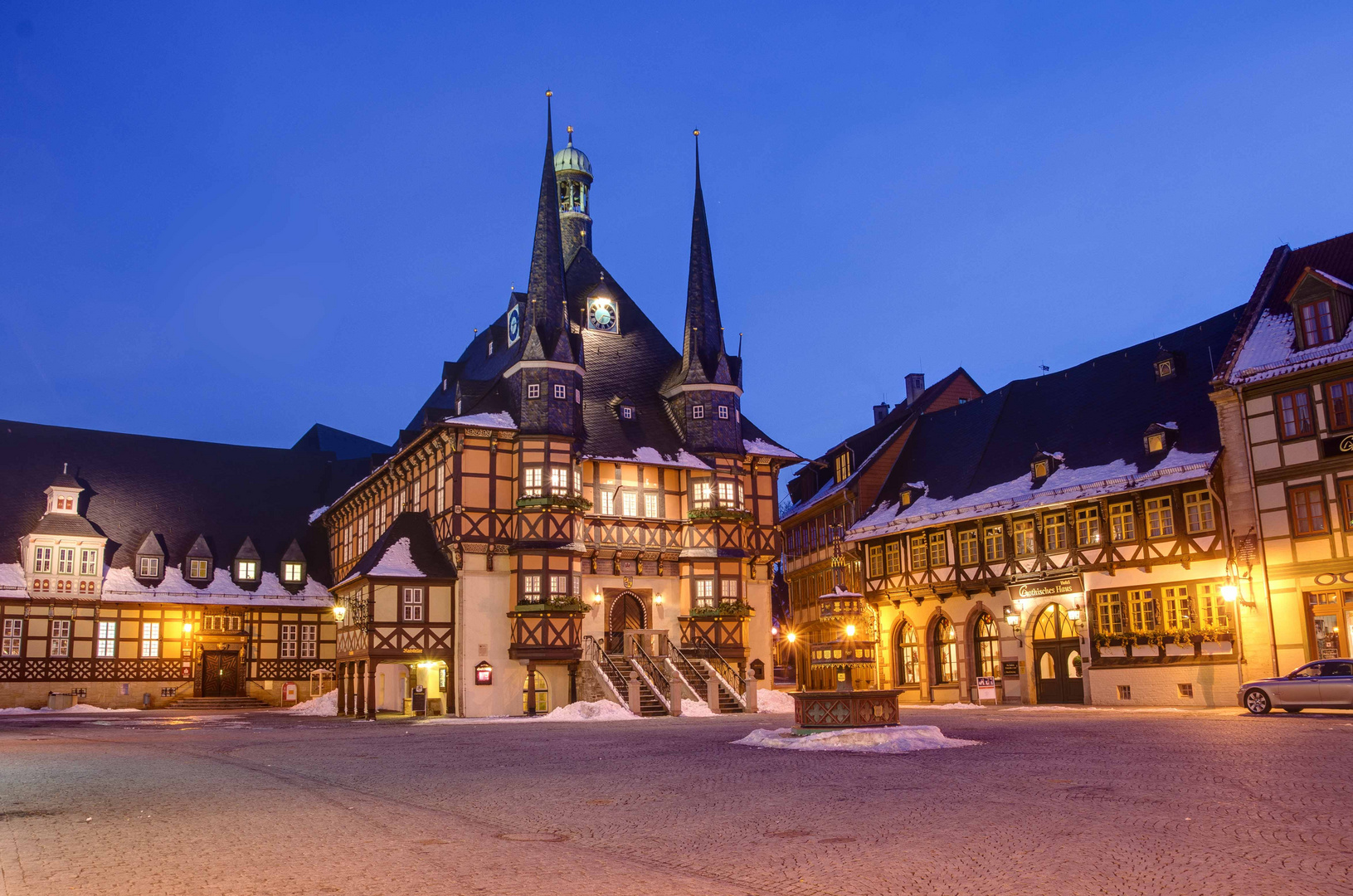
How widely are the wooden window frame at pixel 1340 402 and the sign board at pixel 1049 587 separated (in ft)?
30.9

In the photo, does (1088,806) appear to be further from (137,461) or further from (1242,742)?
(137,461)

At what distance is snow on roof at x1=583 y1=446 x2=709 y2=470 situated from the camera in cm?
4534

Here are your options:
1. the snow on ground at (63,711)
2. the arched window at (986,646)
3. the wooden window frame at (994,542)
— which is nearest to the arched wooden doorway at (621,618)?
the arched window at (986,646)

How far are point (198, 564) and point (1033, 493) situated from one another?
39.5 meters

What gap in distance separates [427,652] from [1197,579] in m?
26.2

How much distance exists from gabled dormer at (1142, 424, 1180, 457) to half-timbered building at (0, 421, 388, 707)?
40260 mm

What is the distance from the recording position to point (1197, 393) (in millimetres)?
39156

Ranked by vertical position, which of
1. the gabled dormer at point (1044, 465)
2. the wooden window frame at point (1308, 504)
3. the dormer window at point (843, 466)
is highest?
the dormer window at point (843, 466)

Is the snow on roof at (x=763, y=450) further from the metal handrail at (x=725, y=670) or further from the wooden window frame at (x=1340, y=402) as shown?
the wooden window frame at (x=1340, y=402)

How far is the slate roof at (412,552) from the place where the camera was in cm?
4309

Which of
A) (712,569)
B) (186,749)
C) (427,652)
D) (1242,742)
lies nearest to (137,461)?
(427,652)

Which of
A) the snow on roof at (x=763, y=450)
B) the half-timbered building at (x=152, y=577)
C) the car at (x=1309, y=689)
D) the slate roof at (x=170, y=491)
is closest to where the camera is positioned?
the car at (x=1309, y=689)

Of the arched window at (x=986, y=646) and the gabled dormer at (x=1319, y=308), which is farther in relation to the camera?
the arched window at (x=986, y=646)

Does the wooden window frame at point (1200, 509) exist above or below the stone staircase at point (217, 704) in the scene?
above
